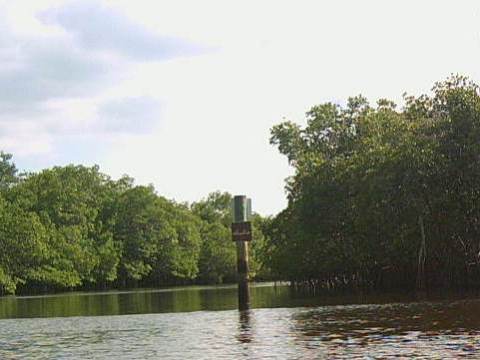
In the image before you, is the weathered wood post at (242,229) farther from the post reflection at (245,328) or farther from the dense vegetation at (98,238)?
the dense vegetation at (98,238)

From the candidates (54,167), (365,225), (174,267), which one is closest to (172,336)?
(365,225)

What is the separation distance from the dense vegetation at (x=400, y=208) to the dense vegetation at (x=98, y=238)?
1273 inches

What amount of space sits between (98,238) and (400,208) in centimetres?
5744

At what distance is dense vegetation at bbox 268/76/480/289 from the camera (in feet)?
147

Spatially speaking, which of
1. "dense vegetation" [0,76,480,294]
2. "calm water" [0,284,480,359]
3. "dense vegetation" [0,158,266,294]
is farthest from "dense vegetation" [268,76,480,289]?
"dense vegetation" [0,158,266,294]

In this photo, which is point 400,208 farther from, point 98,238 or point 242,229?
point 98,238

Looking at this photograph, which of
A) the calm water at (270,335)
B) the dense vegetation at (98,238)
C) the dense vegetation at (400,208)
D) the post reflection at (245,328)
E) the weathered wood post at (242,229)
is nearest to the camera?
the calm water at (270,335)

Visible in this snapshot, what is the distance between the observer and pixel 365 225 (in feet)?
163

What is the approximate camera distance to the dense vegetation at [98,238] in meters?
81.8

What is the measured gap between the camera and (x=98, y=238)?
97.4 m

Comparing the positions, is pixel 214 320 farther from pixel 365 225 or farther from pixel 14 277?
pixel 14 277

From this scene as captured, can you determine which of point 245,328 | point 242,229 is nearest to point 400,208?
point 242,229

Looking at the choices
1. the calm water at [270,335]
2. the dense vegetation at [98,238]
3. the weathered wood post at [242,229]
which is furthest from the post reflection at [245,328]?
the dense vegetation at [98,238]

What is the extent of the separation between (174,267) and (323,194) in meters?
51.5
